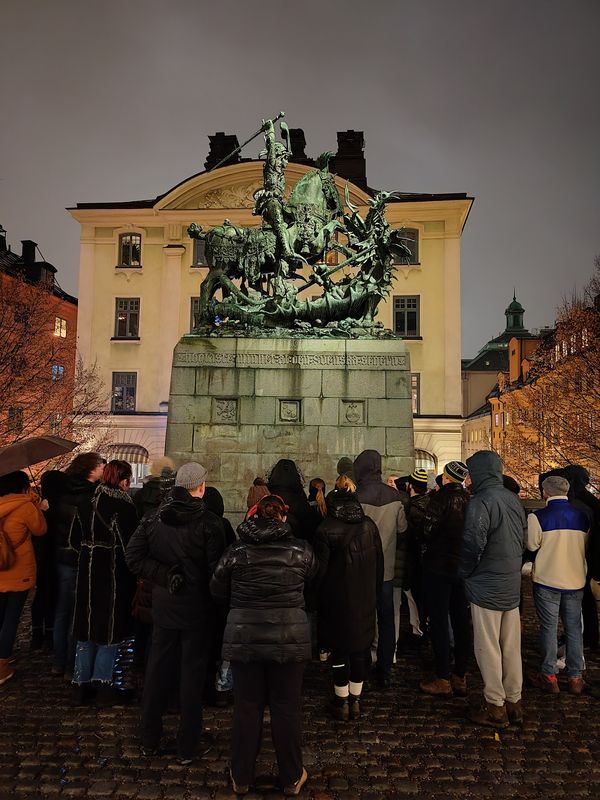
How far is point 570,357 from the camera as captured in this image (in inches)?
944

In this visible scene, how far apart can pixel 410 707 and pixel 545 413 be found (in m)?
23.1

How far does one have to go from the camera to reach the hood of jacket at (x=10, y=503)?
582 centimetres

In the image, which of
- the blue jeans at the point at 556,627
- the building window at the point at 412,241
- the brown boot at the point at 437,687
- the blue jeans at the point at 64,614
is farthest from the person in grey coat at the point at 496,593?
the building window at the point at 412,241

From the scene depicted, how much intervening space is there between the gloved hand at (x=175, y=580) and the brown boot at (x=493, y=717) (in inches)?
104

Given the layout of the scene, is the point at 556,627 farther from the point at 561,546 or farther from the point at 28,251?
the point at 28,251

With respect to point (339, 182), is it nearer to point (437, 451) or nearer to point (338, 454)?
point (437, 451)

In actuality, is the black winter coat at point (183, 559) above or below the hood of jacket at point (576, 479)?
below

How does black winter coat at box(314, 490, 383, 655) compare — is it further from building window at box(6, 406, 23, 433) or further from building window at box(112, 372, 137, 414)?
building window at box(112, 372, 137, 414)

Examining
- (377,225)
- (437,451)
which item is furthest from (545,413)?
(377,225)

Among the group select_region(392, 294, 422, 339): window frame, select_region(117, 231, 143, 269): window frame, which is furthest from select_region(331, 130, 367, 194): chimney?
select_region(117, 231, 143, 269): window frame

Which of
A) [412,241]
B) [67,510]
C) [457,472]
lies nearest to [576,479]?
[457,472]

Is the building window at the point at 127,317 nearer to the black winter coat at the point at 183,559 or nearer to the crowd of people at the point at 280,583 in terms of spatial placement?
the crowd of people at the point at 280,583

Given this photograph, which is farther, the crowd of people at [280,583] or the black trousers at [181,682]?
the black trousers at [181,682]

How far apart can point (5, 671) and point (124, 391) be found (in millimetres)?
28517
